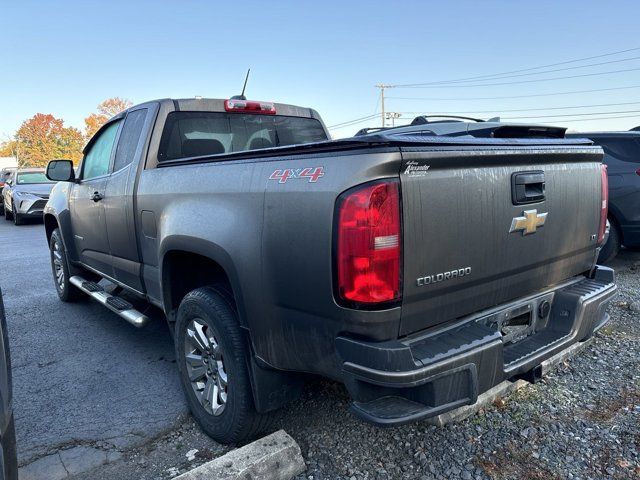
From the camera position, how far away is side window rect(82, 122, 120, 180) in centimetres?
433

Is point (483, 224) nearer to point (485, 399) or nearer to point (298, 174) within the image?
point (298, 174)

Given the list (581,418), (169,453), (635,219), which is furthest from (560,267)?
(635,219)

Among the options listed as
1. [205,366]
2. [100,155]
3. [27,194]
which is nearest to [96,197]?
[100,155]

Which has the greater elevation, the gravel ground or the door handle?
the door handle

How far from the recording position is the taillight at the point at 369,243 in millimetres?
1878

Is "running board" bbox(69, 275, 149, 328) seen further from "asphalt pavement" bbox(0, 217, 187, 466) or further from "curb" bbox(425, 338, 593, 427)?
"curb" bbox(425, 338, 593, 427)

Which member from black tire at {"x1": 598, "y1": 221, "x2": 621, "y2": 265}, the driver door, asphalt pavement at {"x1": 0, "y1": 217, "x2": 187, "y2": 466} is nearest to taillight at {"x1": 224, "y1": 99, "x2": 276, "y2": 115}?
the driver door

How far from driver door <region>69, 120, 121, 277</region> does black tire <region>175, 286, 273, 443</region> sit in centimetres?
177

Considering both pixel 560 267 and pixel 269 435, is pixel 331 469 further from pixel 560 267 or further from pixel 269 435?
pixel 560 267

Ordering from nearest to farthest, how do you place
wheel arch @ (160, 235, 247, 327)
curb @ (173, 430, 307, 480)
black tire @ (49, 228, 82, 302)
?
curb @ (173, 430, 307, 480) < wheel arch @ (160, 235, 247, 327) < black tire @ (49, 228, 82, 302)

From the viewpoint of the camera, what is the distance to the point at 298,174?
2.10 metres

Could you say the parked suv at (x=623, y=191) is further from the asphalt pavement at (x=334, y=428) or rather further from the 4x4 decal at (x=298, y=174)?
the 4x4 decal at (x=298, y=174)

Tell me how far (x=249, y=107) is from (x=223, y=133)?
1.06 ft

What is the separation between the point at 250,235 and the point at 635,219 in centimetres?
596
